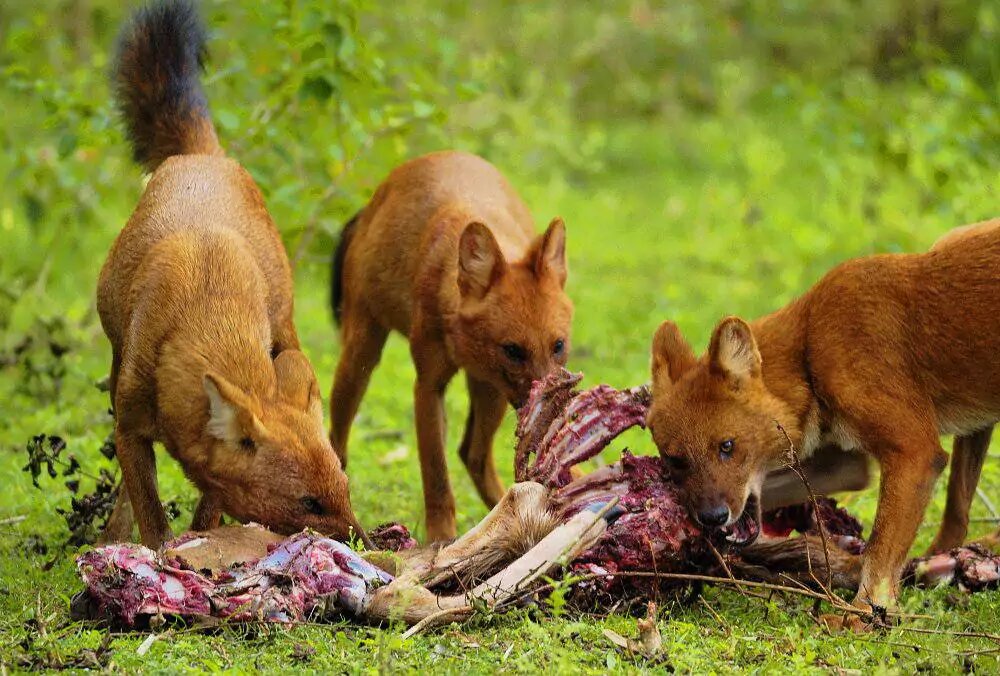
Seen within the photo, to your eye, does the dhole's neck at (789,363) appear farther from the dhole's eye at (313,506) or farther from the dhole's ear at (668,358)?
the dhole's eye at (313,506)

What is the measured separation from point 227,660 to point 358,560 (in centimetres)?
67

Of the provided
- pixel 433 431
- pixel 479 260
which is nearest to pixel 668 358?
pixel 479 260

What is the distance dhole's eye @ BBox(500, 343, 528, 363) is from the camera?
6.45 m

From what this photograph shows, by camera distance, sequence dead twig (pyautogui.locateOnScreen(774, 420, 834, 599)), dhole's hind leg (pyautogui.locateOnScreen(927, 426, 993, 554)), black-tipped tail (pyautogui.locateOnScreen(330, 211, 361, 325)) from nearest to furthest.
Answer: dead twig (pyautogui.locateOnScreen(774, 420, 834, 599))
dhole's hind leg (pyautogui.locateOnScreen(927, 426, 993, 554))
black-tipped tail (pyautogui.locateOnScreen(330, 211, 361, 325))

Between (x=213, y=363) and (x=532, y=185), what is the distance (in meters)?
10.7

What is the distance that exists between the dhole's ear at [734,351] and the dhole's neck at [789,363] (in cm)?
8

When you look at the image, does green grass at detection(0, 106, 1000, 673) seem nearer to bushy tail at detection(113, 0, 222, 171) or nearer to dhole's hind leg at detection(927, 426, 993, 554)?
dhole's hind leg at detection(927, 426, 993, 554)

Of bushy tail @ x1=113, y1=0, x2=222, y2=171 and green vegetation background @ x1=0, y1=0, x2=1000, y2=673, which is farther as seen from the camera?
bushy tail @ x1=113, y1=0, x2=222, y2=171

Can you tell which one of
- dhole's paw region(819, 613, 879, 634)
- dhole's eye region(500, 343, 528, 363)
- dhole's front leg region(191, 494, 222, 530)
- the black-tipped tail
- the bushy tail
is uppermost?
the bushy tail

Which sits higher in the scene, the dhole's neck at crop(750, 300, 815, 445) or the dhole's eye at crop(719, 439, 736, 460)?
the dhole's neck at crop(750, 300, 815, 445)

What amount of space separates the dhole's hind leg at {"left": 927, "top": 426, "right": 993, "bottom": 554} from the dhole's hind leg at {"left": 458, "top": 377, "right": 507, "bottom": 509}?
2.18 meters

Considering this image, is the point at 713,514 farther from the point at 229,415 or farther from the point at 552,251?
the point at 552,251

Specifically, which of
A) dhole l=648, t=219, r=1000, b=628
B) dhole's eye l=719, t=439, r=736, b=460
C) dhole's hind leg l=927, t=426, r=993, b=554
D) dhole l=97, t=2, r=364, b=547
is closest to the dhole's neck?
dhole l=648, t=219, r=1000, b=628

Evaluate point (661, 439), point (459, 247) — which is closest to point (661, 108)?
point (459, 247)
